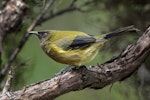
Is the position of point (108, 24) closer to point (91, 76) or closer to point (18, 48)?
point (18, 48)

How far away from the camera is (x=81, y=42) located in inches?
78.0

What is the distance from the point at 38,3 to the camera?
2598 mm

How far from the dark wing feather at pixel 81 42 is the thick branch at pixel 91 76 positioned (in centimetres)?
11

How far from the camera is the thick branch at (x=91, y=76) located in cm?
182

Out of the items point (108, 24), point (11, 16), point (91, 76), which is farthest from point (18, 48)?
point (91, 76)

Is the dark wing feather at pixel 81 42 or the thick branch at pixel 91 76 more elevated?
the dark wing feather at pixel 81 42

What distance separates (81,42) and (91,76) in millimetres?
170

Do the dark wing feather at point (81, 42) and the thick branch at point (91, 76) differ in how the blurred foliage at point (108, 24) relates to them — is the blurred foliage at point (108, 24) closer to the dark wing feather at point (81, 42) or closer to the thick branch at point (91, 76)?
the dark wing feather at point (81, 42)

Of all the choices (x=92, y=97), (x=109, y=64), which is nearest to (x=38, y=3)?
(x=109, y=64)

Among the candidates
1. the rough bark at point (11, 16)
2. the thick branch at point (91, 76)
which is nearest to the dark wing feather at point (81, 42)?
the thick branch at point (91, 76)

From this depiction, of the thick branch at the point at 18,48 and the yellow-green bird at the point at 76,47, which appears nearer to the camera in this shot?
the yellow-green bird at the point at 76,47

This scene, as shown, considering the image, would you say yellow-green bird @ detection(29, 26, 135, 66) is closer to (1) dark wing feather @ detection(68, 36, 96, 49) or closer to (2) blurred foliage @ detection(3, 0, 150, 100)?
(1) dark wing feather @ detection(68, 36, 96, 49)

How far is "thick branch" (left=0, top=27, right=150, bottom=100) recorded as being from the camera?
182cm

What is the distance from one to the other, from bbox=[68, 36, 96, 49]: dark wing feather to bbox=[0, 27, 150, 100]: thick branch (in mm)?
113
